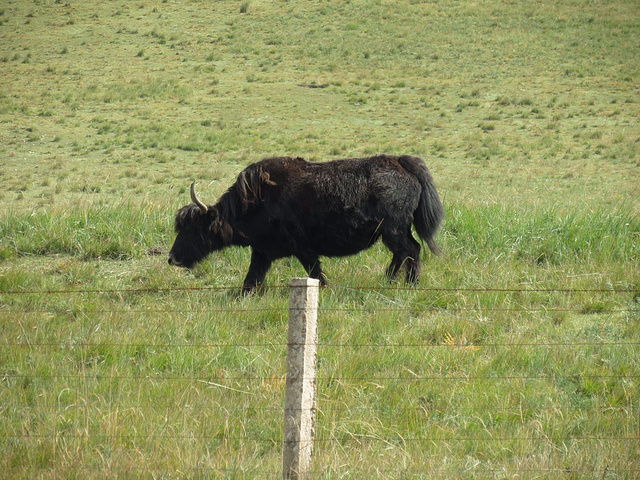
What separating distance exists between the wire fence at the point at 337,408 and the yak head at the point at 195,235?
8.20 ft

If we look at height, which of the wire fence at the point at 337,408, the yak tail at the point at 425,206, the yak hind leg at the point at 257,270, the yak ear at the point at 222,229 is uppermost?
the yak tail at the point at 425,206

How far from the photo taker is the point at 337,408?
5348 mm

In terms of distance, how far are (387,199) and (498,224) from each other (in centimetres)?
292

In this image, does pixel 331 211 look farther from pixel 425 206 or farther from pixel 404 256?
pixel 425 206

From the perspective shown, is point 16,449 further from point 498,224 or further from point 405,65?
point 405,65

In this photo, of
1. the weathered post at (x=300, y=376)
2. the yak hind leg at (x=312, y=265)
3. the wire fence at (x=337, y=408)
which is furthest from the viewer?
the yak hind leg at (x=312, y=265)

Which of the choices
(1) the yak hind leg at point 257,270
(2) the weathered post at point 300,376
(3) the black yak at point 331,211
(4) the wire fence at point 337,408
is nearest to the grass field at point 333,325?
(4) the wire fence at point 337,408

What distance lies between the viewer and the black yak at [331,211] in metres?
8.96

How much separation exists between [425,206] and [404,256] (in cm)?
71

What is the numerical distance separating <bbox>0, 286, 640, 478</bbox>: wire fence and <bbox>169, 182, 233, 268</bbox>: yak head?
8.20 feet

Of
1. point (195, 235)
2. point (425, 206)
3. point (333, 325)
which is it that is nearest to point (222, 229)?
point (195, 235)

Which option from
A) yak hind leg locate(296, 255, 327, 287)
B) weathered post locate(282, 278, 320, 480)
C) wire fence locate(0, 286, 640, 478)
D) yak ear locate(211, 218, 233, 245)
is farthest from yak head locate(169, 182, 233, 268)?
weathered post locate(282, 278, 320, 480)

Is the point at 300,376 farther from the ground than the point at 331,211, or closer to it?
farther from the ground

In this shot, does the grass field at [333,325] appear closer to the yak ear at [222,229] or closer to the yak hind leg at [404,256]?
the yak hind leg at [404,256]
